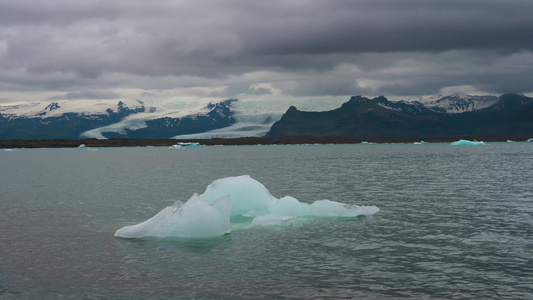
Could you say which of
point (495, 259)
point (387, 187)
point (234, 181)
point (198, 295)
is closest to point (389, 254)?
point (495, 259)

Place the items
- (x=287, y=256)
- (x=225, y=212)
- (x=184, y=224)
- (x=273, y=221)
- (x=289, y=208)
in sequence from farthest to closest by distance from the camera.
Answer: (x=289, y=208) → (x=273, y=221) → (x=225, y=212) → (x=184, y=224) → (x=287, y=256)

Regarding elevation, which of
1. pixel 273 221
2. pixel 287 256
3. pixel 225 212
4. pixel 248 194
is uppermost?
pixel 248 194

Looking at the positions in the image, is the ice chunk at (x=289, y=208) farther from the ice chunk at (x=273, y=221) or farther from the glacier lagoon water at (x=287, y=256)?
the ice chunk at (x=273, y=221)

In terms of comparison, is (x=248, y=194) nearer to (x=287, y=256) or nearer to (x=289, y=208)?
(x=289, y=208)

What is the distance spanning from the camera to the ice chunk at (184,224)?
76.2 feet

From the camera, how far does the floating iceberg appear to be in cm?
2334

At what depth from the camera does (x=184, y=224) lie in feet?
76.7

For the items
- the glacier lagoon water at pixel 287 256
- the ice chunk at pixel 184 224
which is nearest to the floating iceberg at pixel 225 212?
the ice chunk at pixel 184 224

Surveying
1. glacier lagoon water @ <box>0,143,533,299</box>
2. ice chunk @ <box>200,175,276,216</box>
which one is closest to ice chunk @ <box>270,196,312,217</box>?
ice chunk @ <box>200,175,276,216</box>

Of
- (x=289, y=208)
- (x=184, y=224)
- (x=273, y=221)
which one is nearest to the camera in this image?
(x=184, y=224)

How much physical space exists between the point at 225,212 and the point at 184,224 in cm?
208

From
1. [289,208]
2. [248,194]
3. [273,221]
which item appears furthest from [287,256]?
[248,194]

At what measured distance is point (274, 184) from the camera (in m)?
51.2

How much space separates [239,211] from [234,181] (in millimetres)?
1868
